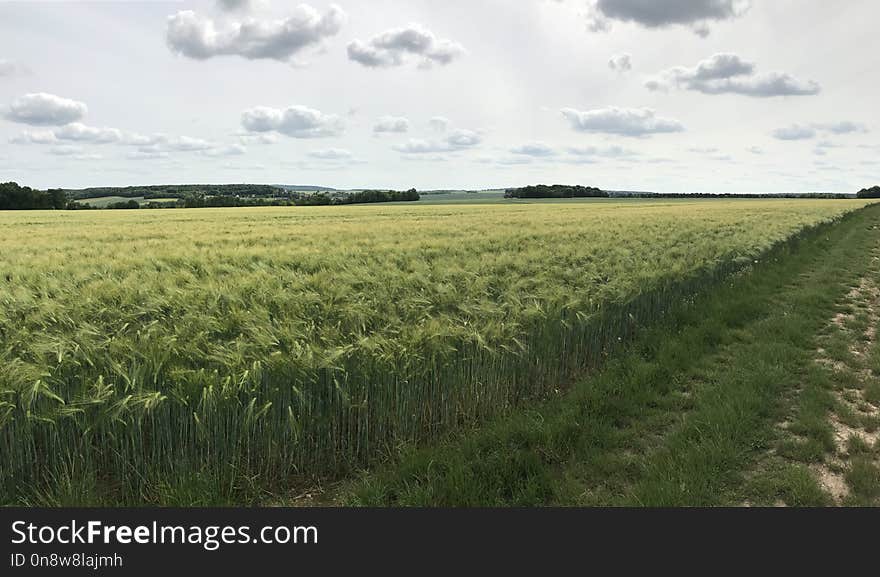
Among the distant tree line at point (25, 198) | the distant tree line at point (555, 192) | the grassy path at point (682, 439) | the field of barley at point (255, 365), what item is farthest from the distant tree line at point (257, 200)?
the grassy path at point (682, 439)

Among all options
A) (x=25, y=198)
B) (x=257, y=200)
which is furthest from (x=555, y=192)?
Result: (x=25, y=198)

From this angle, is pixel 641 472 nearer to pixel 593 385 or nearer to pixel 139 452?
pixel 593 385

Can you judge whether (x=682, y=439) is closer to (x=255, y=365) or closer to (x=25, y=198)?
(x=255, y=365)

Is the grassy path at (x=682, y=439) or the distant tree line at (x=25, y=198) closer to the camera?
the grassy path at (x=682, y=439)

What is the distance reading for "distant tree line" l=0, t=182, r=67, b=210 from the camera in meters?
72.6

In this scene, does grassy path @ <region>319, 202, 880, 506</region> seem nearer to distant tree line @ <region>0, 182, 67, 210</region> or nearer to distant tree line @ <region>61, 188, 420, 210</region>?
distant tree line @ <region>61, 188, 420, 210</region>

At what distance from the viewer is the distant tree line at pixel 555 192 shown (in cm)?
9494

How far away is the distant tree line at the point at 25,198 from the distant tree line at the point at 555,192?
74530mm

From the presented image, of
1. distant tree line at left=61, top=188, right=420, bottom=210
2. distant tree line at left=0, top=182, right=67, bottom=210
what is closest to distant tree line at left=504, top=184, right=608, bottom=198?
distant tree line at left=61, top=188, right=420, bottom=210

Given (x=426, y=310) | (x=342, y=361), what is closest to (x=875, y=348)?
(x=426, y=310)

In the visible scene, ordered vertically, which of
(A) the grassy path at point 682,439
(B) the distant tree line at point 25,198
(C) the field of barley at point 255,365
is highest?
(B) the distant tree line at point 25,198

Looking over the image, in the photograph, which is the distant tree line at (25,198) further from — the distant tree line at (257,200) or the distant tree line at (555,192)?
the distant tree line at (555,192)

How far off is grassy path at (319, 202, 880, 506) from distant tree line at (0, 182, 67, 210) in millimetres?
91714

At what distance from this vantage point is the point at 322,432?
12.8 ft
